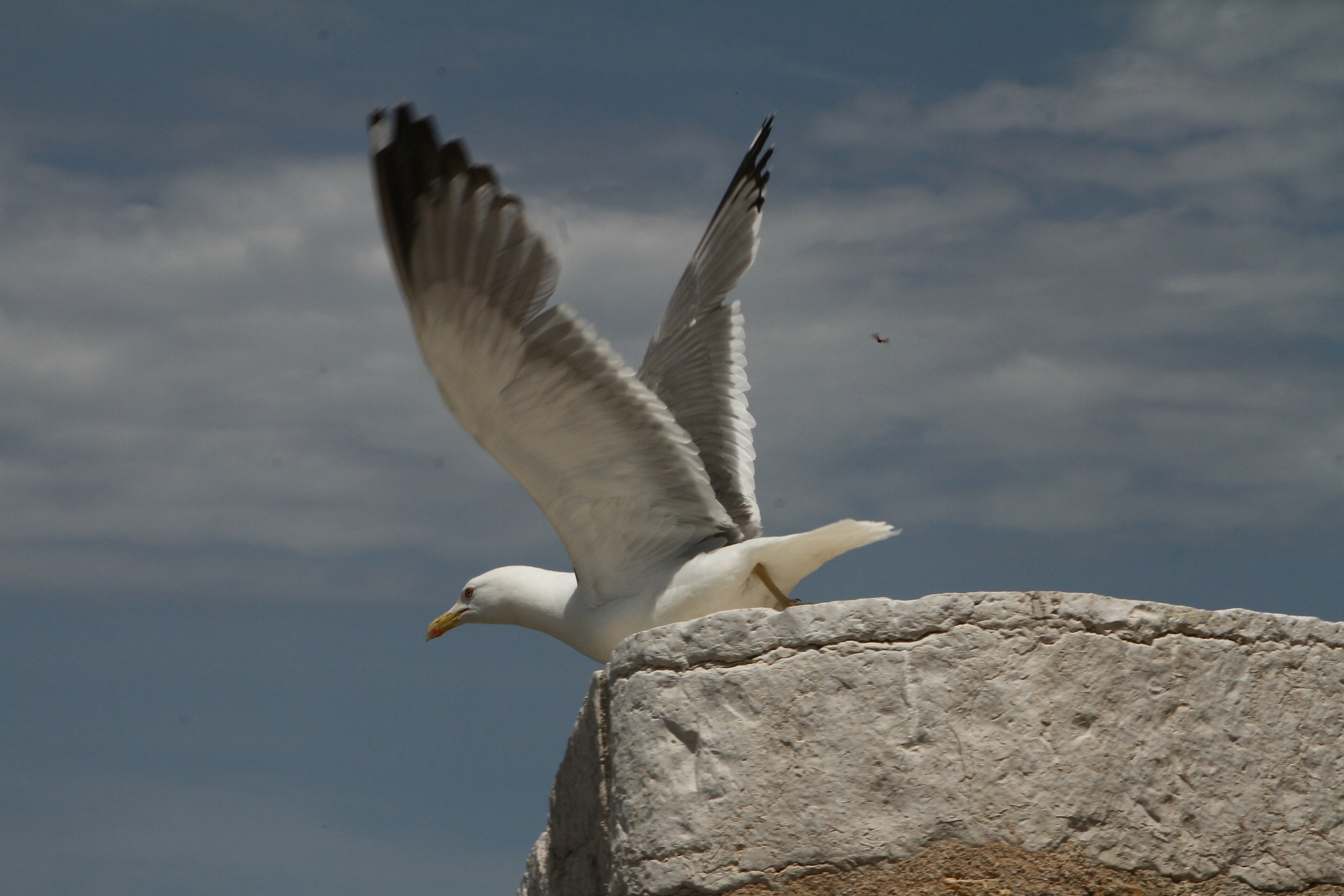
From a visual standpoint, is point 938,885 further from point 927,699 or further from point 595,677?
point 595,677

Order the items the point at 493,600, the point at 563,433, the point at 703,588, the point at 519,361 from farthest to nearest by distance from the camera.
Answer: the point at 493,600, the point at 703,588, the point at 563,433, the point at 519,361

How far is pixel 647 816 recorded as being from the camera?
11.6ft

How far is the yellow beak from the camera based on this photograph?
7.01 m

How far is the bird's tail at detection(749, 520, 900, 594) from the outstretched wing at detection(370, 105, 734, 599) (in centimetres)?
39

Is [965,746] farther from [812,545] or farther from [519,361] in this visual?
[519,361]

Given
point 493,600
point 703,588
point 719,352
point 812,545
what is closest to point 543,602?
point 493,600

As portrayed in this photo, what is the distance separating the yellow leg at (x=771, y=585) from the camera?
5.25 m

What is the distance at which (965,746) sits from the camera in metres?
3.49

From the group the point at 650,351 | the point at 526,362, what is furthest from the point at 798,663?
the point at 650,351

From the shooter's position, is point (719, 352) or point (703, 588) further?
point (719, 352)

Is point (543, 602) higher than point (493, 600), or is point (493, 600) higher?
point (493, 600)

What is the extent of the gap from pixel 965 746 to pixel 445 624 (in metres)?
4.16

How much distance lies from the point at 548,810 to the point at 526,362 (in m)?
1.63

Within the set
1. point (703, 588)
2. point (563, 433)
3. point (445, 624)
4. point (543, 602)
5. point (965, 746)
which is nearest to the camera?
point (965, 746)
